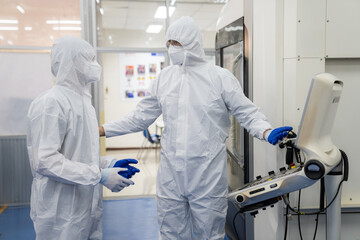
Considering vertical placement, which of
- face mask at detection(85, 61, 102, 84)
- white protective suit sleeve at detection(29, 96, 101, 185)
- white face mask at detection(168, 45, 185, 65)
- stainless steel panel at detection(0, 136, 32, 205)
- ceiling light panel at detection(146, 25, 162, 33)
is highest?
ceiling light panel at detection(146, 25, 162, 33)

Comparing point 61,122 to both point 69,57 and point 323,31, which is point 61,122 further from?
point 323,31

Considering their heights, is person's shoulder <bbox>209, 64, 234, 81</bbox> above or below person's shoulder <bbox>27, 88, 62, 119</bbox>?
above

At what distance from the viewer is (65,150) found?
4.14 feet

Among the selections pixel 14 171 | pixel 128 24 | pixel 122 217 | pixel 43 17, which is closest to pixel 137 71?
pixel 128 24

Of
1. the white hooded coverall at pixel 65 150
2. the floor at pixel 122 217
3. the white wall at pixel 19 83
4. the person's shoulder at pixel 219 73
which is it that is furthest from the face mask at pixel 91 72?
the white wall at pixel 19 83

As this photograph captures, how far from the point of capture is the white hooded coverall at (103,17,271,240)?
156 cm

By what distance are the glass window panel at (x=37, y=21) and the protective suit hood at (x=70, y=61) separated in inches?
88.7

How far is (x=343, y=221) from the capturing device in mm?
1623

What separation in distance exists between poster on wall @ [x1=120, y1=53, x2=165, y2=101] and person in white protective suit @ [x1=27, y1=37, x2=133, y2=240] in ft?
16.2

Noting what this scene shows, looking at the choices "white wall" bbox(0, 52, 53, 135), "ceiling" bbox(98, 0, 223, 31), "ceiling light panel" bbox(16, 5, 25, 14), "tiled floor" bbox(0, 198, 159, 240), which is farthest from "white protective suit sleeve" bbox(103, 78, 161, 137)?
"ceiling light panel" bbox(16, 5, 25, 14)

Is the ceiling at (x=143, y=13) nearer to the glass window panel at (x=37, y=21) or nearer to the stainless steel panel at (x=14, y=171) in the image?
the glass window panel at (x=37, y=21)

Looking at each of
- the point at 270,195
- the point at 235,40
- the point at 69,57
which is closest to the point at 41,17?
the point at 235,40

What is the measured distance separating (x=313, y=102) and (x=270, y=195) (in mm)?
369

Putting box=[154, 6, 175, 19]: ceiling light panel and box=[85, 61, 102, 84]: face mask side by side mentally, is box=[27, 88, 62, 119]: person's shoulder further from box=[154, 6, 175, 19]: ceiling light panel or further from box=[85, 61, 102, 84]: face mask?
box=[154, 6, 175, 19]: ceiling light panel
